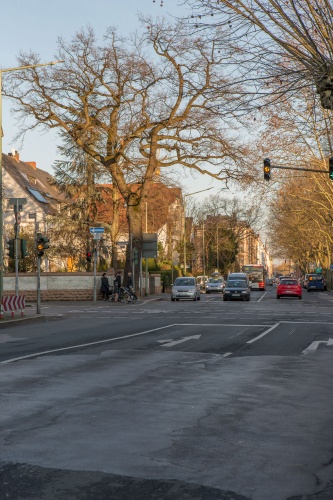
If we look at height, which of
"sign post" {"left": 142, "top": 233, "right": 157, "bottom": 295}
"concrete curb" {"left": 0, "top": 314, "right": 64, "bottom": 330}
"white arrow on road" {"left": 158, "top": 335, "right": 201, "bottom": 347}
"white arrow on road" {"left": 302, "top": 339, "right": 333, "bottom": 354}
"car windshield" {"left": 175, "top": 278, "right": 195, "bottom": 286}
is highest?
"sign post" {"left": 142, "top": 233, "right": 157, "bottom": 295}

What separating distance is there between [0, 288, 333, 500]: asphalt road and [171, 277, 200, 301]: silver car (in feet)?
117

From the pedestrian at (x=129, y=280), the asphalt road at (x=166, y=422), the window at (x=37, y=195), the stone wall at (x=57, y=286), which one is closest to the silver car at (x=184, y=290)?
the pedestrian at (x=129, y=280)

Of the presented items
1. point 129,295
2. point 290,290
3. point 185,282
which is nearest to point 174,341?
point 129,295

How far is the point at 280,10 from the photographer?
16.9 meters

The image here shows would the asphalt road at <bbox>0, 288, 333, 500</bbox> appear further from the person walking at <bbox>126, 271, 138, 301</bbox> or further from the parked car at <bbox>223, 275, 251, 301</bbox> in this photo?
the parked car at <bbox>223, 275, 251, 301</bbox>

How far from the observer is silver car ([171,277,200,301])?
176ft

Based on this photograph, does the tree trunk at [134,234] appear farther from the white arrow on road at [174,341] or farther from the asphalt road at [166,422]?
the asphalt road at [166,422]

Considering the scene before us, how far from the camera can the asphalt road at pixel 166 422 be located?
19.2 ft

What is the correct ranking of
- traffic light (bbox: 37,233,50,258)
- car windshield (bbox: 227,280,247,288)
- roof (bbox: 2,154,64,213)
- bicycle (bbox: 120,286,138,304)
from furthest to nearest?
roof (bbox: 2,154,64,213), car windshield (bbox: 227,280,247,288), bicycle (bbox: 120,286,138,304), traffic light (bbox: 37,233,50,258)

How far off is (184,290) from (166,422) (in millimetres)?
45351

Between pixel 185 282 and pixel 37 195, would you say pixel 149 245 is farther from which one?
pixel 37 195

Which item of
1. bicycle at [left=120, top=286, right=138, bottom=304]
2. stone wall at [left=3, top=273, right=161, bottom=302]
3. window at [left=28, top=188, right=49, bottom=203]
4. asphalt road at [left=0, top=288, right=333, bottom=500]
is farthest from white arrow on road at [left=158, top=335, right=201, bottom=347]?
window at [left=28, top=188, right=49, bottom=203]

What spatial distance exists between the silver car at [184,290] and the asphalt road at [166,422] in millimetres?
35634

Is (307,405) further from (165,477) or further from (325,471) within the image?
(165,477)
